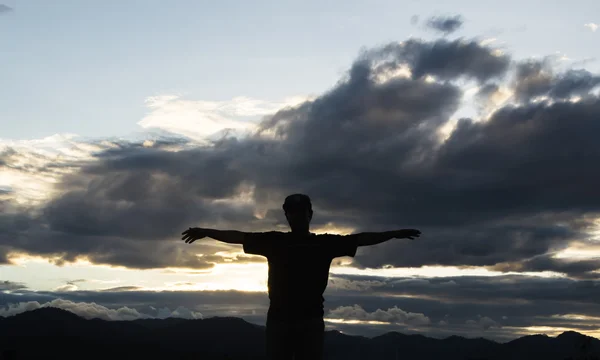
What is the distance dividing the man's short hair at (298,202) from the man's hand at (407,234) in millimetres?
1164

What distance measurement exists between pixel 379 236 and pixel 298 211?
1.06 m

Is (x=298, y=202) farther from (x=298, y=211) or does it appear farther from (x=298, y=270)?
(x=298, y=270)

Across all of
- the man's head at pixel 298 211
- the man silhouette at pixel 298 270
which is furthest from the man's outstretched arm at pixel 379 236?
the man's head at pixel 298 211

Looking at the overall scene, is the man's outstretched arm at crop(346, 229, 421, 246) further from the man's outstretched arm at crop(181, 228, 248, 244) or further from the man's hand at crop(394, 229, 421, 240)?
the man's outstretched arm at crop(181, 228, 248, 244)

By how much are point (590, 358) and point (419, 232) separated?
179 metres

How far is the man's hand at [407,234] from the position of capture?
8953mm

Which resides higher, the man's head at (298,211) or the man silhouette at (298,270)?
the man's head at (298,211)

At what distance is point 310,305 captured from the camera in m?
9.12

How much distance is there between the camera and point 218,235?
940 centimetres

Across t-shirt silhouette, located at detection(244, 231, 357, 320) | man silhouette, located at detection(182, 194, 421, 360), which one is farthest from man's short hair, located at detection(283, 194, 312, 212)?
t-shirt silhouette, located at detection(244, 231, 357, 320)

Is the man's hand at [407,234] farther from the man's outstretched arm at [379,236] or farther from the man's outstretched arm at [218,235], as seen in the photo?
the man's outstretched arm at [218,235]

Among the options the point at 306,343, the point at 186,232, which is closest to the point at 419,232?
the point at 306,343

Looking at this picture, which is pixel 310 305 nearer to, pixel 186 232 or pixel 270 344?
pixel 270 344

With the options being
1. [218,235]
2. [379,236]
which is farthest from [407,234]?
[218,235]
